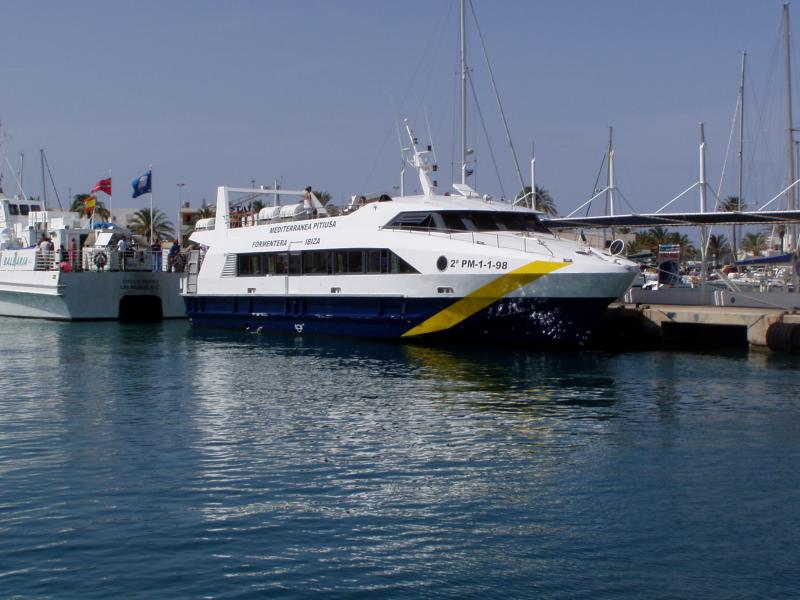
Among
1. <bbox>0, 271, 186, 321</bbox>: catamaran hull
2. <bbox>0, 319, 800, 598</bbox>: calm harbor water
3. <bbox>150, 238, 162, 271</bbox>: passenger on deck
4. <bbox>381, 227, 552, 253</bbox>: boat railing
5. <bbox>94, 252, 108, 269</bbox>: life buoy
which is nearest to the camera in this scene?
<bbox>0, 319, 800, 598</bbox>: calm harbor water

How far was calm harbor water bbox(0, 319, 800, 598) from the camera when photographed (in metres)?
8.37

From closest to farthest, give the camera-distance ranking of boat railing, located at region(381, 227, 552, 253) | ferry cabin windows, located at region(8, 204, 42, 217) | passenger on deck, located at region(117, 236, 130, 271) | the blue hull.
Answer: the blue hull → boat railing, located at region(381, 227, 552, 253) → passenger on deck, located at region(117, 236, 130, 271) → ferry cabin windows, located at region(8, 204, 42, 217)

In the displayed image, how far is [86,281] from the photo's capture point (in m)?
37.7

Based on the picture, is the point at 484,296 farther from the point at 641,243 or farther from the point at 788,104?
the point at 641,243

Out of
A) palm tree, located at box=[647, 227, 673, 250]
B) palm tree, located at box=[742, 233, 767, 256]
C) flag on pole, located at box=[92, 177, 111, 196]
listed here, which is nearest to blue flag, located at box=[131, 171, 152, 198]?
flag on pole, located at box=[92, 177, 111, 196]

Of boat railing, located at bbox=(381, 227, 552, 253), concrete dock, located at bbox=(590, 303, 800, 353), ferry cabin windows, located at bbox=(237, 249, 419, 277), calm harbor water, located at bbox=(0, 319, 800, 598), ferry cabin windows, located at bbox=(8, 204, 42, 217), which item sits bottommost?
calm harbor water, located at bbox=(0, 319, 800, 598)

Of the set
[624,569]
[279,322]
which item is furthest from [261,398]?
[279,322]

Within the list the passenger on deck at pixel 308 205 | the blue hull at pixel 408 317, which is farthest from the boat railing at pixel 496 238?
the passenger on deck at pixel 308 205

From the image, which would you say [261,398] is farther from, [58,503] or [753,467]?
[753,467]

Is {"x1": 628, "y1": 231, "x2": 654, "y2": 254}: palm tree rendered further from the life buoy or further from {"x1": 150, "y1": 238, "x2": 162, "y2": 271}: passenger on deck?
the life buoy

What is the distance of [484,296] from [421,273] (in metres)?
1.93

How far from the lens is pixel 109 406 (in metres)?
16.8

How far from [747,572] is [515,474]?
372cm

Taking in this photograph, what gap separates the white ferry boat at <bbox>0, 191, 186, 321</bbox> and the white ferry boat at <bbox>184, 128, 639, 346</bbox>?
7.71 m
